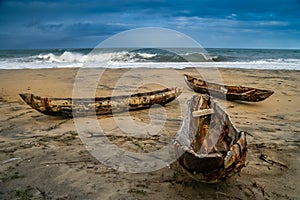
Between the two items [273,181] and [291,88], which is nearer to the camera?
[273,181]

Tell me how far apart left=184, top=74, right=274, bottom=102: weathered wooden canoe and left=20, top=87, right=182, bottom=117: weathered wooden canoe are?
198cm

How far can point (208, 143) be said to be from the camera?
349cm

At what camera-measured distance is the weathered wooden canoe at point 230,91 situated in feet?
21.3

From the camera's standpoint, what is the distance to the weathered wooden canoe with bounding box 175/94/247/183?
2240 millimetres

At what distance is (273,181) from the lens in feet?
9.62

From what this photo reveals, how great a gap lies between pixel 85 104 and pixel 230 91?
143 inches

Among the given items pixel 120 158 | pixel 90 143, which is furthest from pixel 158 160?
pixel 90 143

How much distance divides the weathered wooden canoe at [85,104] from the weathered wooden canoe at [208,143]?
2.02 m

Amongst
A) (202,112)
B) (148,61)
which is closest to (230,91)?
(202,112)

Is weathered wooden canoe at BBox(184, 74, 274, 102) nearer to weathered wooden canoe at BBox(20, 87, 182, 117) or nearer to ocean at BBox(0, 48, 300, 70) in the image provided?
weathered wooden canoe at BBox(20, 87, 182, 117)

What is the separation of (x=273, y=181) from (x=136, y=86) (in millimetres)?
6298

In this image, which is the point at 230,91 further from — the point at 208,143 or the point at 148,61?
the point at 148,61

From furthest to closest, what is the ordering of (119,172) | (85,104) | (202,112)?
(85,104) < (202,112) < (119,172)

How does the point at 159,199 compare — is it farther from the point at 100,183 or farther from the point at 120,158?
the point at 120,158
